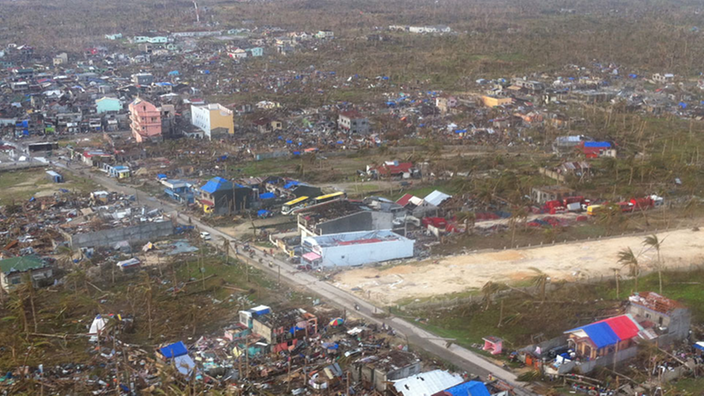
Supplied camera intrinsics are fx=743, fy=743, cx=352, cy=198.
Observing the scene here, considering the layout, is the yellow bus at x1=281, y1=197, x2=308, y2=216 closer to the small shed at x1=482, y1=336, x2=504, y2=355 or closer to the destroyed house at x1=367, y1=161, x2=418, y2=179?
the destroyed house at x1=367, y1=161, x2=418, y2=179

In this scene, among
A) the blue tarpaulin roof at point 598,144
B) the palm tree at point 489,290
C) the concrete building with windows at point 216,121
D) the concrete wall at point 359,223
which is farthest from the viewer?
the concrete building with windows at point 216,121

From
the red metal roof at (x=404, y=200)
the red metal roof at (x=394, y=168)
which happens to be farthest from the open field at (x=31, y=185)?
the red metal roof at (x=404, y=200)

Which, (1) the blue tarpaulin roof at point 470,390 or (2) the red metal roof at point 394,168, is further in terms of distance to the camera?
(2) the red metal roof at point 394,168

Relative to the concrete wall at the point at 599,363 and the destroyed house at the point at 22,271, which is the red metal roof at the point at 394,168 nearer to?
the destroyed house at the point at 22,271

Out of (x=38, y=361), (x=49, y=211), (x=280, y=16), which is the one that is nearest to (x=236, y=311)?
(x=38, y=361)

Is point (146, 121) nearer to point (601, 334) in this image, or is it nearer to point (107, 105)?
point (107, 105)
